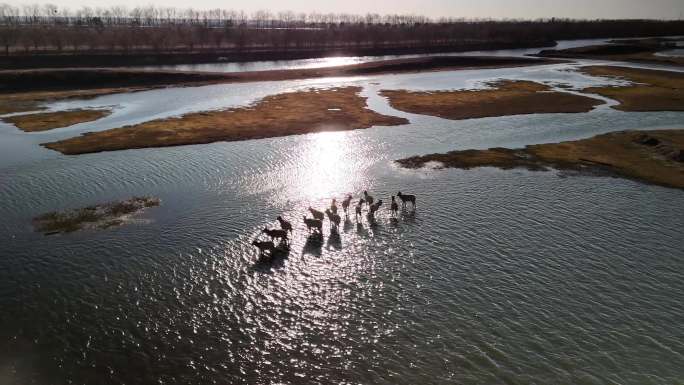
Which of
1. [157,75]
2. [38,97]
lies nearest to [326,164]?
[38,97]

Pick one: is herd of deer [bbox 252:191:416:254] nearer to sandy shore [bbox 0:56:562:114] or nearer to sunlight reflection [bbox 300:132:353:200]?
sunlight reflection [bbox 300:132:353:200]

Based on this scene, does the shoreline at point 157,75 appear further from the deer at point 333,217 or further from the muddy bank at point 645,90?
the deer at point 333,217

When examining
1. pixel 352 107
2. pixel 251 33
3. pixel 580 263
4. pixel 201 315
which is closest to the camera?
pixel 201 315

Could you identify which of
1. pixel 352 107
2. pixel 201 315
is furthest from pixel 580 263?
pixel 352 107

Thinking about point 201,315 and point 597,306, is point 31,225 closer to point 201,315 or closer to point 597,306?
point 201,315

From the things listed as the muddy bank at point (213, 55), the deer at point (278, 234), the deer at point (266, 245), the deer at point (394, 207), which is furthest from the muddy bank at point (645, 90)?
the muddy bank at point (213, 55)
